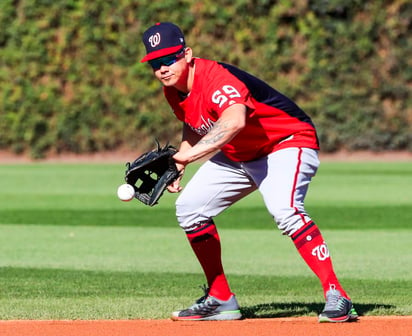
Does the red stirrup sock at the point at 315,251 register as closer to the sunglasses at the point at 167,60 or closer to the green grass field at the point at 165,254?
the green grass field at the point at 165,254

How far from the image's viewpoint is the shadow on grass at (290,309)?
7.07 meters

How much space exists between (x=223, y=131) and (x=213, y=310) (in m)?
1.43

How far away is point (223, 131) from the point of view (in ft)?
20.7

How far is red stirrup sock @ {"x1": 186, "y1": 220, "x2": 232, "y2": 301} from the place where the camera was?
7070 mm

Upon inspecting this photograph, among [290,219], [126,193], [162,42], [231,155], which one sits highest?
[162,42]

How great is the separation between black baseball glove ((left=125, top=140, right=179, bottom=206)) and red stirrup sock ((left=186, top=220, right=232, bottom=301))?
0.45 metres

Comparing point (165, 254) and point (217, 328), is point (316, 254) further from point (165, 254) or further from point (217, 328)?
point (165, 254)

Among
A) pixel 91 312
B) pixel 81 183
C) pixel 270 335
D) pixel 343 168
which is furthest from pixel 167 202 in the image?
pixel 270 335

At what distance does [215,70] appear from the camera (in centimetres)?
672

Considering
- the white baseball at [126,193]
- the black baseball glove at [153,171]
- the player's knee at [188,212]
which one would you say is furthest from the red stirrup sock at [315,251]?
the white baseball at [126,193]

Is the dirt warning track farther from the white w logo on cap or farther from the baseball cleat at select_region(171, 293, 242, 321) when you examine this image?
the white w logo on cap

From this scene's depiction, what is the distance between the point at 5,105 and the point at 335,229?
14197mm

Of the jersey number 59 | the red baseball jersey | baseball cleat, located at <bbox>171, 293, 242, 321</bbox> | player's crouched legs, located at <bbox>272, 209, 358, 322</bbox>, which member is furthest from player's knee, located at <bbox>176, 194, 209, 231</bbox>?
the jersey number 59

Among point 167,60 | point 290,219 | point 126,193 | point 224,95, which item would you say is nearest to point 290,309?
point 290,219
